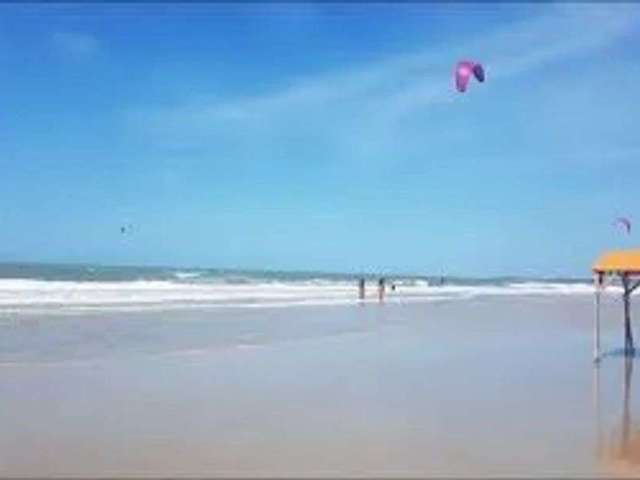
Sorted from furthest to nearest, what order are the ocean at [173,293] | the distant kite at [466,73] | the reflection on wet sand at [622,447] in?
the ocean at [173,293] → the distant kite at [466,73] → the reflection on wet sand at [622,447]

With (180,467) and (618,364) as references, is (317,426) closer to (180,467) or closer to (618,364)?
(180,467)

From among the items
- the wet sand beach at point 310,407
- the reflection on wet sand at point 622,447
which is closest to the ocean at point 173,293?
the wet sand beach at point 310,407

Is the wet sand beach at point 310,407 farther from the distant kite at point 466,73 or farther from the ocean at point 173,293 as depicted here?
the ocean at point 173,293

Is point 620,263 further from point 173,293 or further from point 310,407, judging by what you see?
point 173,293

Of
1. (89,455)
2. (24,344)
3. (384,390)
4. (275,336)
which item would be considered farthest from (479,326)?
(89,455)

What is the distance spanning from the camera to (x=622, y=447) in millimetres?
Result: 9000

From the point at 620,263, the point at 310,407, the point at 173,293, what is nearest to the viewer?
the point at 310,407

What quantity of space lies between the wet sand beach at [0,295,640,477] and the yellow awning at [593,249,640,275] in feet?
5.34

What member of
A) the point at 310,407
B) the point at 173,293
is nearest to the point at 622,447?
the point at 310,407

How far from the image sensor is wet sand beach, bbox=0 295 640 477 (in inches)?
323

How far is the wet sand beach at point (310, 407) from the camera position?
26.9ft

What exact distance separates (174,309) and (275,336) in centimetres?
1323

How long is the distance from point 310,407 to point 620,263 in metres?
7.45

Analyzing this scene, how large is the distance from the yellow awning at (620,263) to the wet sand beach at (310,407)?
5.34 ft
